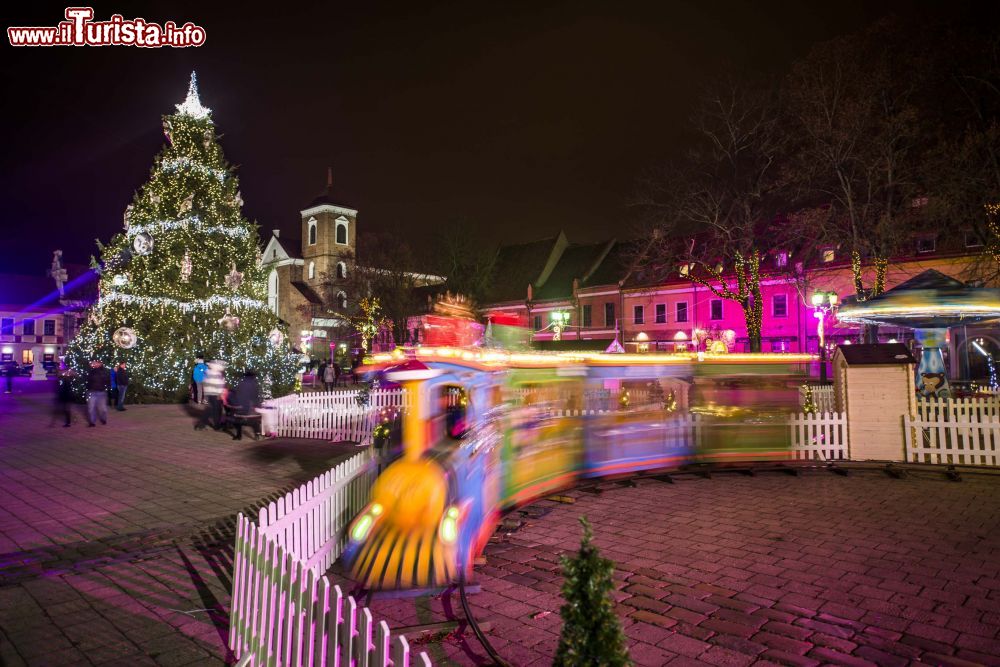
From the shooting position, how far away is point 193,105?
24141 millimetres

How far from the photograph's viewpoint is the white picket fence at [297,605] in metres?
2.75

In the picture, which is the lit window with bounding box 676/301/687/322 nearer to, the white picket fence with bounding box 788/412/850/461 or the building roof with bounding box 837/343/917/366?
the building roof with bounding box 837/343/917/366

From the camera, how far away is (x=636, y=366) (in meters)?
10.5

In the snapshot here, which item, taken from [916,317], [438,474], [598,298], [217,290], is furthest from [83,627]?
[598,298]

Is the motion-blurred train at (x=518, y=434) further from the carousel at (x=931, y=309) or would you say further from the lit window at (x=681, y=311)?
the lit window at (x=681, y=311)

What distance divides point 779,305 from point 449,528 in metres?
41.6

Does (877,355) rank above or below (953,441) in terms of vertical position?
above

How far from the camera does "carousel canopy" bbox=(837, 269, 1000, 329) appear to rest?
1209 cm

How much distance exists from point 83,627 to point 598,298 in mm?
47669

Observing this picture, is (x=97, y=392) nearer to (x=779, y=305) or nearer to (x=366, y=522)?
(x=366, y=522)

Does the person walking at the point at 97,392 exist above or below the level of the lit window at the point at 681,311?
below

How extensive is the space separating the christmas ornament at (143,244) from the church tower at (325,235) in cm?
4473

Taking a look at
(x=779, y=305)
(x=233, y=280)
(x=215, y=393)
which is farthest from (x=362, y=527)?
(x=779, y=305)

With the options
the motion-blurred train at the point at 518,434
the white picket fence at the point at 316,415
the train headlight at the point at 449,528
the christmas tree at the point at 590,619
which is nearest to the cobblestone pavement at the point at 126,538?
the white picket fence at the point at 316,415
